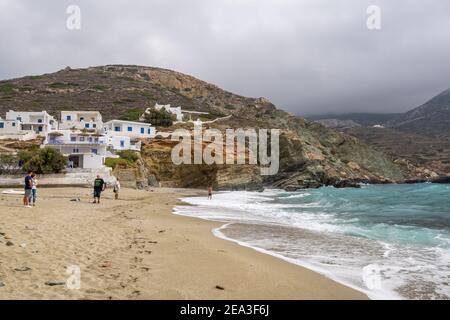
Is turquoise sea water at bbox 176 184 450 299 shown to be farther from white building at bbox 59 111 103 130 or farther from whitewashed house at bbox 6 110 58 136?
whitewashed house at bbox 6 110 58 136

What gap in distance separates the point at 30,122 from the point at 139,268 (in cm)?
6133

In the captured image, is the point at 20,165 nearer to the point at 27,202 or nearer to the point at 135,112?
the point at 27,202

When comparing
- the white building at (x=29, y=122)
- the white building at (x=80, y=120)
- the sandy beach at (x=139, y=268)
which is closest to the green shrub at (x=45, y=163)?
the sandy beach at (x=139, y=268)

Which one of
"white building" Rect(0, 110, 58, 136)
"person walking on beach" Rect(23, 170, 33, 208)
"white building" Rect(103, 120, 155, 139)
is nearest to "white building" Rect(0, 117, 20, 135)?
"white building" Rect(0, 110, 58, 136)

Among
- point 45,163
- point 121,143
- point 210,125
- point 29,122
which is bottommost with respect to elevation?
point 45,163

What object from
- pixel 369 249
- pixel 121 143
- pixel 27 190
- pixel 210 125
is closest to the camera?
pixel 369 249

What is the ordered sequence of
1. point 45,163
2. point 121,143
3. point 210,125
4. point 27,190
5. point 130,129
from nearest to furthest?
point 27,190 < point 45,163 < point 121,143 < point 130,129 < point 210,125

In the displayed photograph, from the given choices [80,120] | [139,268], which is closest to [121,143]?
[80,120]

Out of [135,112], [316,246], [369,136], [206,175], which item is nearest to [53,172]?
[206,175]

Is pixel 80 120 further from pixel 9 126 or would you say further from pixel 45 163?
pixel 45 163

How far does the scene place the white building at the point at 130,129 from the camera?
204ft

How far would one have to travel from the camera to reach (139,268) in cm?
775

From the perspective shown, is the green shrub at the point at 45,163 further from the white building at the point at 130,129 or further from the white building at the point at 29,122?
the white building at the point at 29,122

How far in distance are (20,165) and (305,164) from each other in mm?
48477
